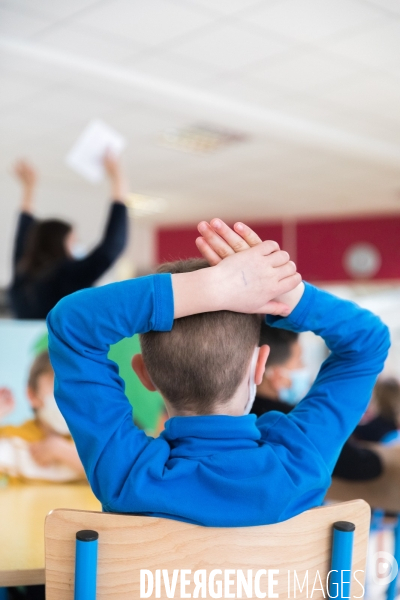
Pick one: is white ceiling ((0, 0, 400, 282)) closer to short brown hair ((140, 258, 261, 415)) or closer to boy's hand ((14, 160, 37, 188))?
boy's hand ((14, 160, 37, 188))

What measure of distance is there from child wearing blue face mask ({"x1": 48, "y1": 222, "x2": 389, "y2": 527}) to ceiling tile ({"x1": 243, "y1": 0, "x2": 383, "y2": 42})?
8.38 ft

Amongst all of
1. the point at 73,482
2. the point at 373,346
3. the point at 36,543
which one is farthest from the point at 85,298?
the point at 73,482

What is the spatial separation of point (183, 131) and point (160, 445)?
4794 mm

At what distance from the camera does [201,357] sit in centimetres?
89

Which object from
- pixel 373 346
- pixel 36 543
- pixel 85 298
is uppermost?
pixel 85 298

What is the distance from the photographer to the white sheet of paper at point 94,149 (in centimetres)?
252

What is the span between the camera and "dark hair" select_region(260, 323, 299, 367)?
166cm

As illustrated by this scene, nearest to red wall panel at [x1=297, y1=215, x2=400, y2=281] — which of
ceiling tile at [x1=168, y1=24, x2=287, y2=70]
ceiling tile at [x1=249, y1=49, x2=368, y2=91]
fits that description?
ceiling tile at [x1=249, y1=49, x2=368, y2=91]

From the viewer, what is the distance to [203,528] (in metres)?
0.84

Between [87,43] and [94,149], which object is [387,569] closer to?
[94,149]

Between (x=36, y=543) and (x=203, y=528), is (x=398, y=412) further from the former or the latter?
(x=203, y=528)

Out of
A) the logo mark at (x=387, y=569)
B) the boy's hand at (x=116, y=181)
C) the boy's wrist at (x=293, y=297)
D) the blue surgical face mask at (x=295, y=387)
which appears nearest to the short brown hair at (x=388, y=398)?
the blue surgical face mask at (x=295, y=387)

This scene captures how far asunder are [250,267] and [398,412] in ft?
6.98

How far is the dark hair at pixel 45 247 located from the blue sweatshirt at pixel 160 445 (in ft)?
5.30
